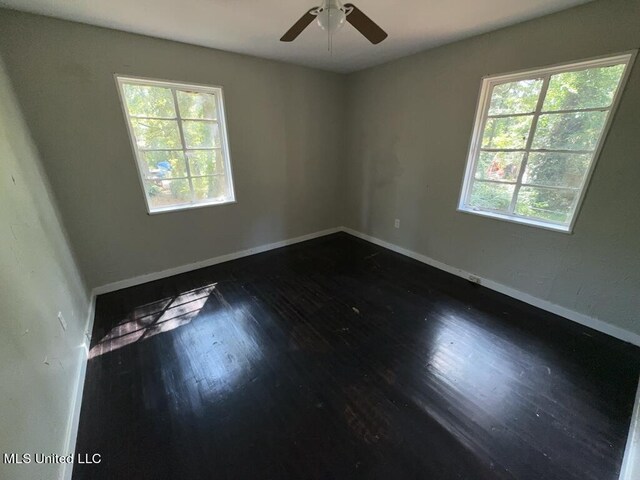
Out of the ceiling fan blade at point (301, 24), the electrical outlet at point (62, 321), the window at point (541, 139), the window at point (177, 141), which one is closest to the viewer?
the ceiling fan blade at point (301, 24)

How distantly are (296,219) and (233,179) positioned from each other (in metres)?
1.13

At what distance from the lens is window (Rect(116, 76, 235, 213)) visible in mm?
2535

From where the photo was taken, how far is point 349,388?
1.66 m

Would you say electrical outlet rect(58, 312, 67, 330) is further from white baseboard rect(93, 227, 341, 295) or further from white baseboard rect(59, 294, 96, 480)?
white baseboard rect(93, 227, 341, 295)

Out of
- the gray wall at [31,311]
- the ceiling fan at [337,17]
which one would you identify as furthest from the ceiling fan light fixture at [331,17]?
the gray wall at [31,311]

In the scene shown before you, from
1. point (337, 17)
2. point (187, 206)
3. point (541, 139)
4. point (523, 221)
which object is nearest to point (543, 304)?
point (523, 221)

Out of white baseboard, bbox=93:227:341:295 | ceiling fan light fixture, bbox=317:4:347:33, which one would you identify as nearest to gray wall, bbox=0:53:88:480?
white baseboard, bbox=93:227:341:295

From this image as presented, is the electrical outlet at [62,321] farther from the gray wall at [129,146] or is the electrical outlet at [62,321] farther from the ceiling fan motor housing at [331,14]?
the ceiling fan motor housing at [331,14]

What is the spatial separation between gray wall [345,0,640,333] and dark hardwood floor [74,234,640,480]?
40 centimetres

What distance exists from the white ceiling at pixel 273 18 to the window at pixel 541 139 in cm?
51

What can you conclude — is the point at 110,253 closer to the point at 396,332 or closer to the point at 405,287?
the point at 396,332

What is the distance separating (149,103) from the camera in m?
2.56

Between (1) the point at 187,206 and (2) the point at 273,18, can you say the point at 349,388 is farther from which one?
(2) the point at 273,18

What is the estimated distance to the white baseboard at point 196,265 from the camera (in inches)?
107
